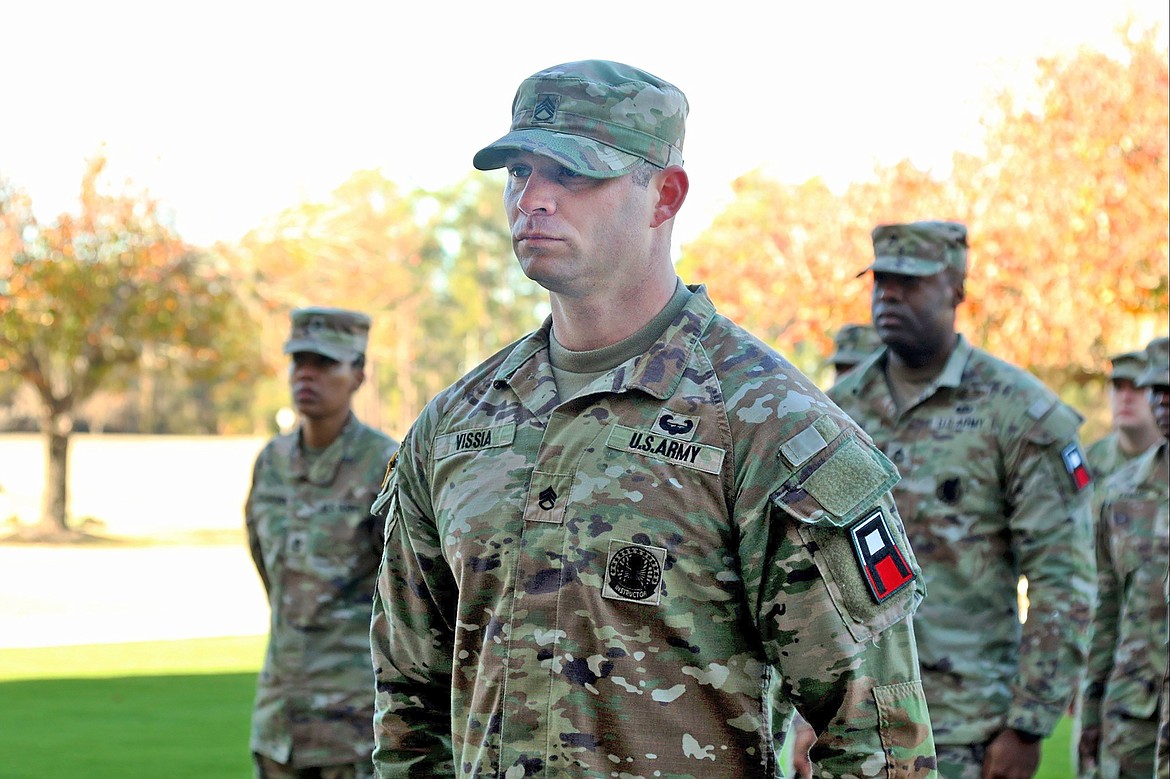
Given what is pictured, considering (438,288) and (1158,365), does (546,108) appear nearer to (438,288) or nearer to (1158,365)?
(1158,365)

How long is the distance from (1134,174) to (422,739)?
2060 centimetres

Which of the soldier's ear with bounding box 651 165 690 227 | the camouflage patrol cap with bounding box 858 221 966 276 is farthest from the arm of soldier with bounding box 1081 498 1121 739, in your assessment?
the soldier's ear with bounding box 651 165 690 227

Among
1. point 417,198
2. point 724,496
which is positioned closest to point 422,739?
point 724,496

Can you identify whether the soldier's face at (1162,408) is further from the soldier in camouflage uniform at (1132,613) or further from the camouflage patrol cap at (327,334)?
A: the camouflage patrol cap at (327,334)

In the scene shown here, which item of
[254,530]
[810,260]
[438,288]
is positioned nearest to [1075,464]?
[254,530]

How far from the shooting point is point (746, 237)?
28.8 metres

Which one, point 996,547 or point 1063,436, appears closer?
point 1063,436

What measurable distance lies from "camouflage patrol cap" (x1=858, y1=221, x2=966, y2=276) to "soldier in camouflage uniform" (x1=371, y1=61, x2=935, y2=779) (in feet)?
9.12

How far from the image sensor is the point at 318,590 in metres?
6.17

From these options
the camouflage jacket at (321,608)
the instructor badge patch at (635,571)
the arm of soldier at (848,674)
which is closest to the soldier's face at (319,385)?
the camouflage jacket at (321,608)

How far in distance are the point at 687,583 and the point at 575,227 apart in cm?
61

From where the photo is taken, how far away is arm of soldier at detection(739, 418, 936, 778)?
239cm

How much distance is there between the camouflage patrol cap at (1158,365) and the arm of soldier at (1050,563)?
1962mm

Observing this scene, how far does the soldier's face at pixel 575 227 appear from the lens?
8.34 ft
